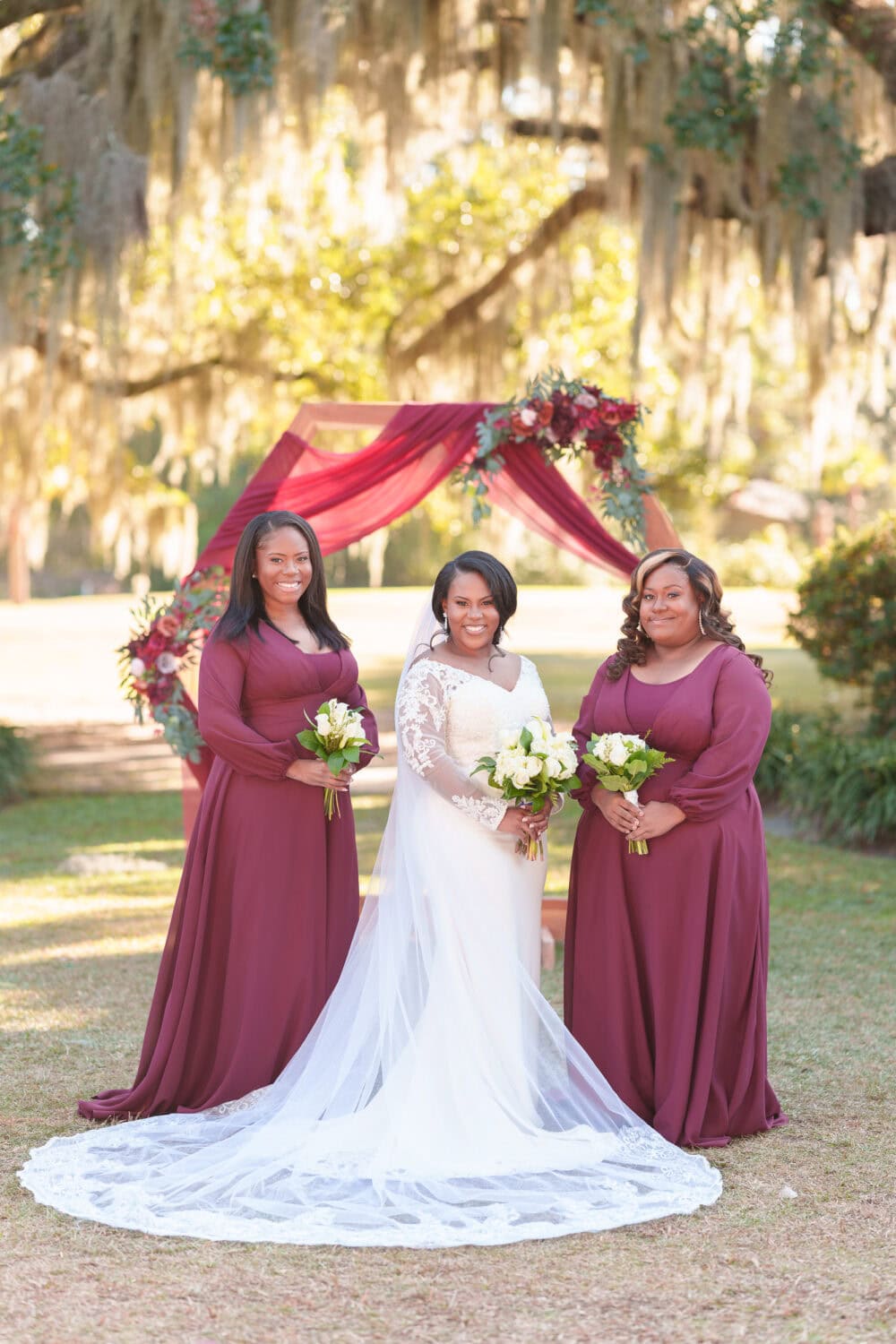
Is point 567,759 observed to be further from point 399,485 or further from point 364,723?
point 399,485

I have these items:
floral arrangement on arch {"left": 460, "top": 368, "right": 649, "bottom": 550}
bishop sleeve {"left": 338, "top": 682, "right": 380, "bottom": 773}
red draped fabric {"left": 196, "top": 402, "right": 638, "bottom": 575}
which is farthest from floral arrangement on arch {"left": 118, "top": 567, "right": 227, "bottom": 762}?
bishop sleeve {"left": 338, "top": 682, "right": 380, "bottom": 773}

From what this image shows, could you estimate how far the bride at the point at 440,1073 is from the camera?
→ 4.21 metres

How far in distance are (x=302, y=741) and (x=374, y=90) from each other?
768 cm

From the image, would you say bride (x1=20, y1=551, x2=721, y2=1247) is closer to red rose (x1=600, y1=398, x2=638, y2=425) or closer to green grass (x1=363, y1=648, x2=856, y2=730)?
red rose (x1=600, y1=398, x2=638, y2=425)

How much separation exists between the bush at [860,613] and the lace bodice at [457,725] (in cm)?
682

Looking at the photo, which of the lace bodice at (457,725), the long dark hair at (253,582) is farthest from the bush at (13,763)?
the lace bodice at (457,725)

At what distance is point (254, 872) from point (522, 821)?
3.19ft

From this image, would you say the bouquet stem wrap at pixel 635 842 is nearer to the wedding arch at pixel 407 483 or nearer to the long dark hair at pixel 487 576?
the long dark hair at pixel 487 576

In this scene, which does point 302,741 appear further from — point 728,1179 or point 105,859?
point 105,859

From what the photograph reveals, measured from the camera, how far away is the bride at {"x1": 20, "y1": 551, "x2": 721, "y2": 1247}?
421 cm

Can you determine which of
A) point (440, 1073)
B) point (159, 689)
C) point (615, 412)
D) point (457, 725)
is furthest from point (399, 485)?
point (440, 1073)

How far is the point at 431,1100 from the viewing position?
4504 mm

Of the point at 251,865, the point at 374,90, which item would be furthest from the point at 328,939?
the point at 374,90

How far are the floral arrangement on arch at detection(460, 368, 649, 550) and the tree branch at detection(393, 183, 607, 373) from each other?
5478 mm
